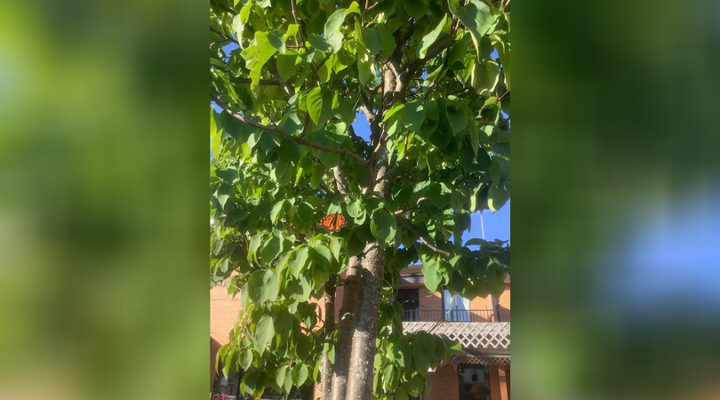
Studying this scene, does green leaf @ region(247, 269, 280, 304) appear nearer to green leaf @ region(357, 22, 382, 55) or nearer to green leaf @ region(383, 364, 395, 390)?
green leaf @ region(357, 22, 382, 55)

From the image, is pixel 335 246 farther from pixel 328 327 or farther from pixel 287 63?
pixel 328 327

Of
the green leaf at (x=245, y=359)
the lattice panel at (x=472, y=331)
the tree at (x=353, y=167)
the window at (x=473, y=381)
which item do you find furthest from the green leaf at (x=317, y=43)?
the window at (x=473, y=381)

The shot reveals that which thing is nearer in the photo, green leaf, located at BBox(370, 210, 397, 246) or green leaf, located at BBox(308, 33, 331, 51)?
green leaf, located at BBox(308, 33, 331, 51)

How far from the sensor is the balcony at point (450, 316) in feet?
35.2

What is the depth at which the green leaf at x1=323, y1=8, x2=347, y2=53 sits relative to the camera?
1010mm

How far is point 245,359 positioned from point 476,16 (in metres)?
1.66

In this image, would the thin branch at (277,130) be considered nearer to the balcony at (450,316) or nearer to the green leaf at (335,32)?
the green leaf at (335,32)

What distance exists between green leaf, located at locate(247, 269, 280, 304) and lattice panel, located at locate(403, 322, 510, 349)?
7948 mm

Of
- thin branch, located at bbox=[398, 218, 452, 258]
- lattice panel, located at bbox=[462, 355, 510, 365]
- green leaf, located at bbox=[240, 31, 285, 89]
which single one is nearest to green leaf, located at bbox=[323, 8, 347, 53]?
green leaf, located at bbox=[240, 31, 285, 89]
